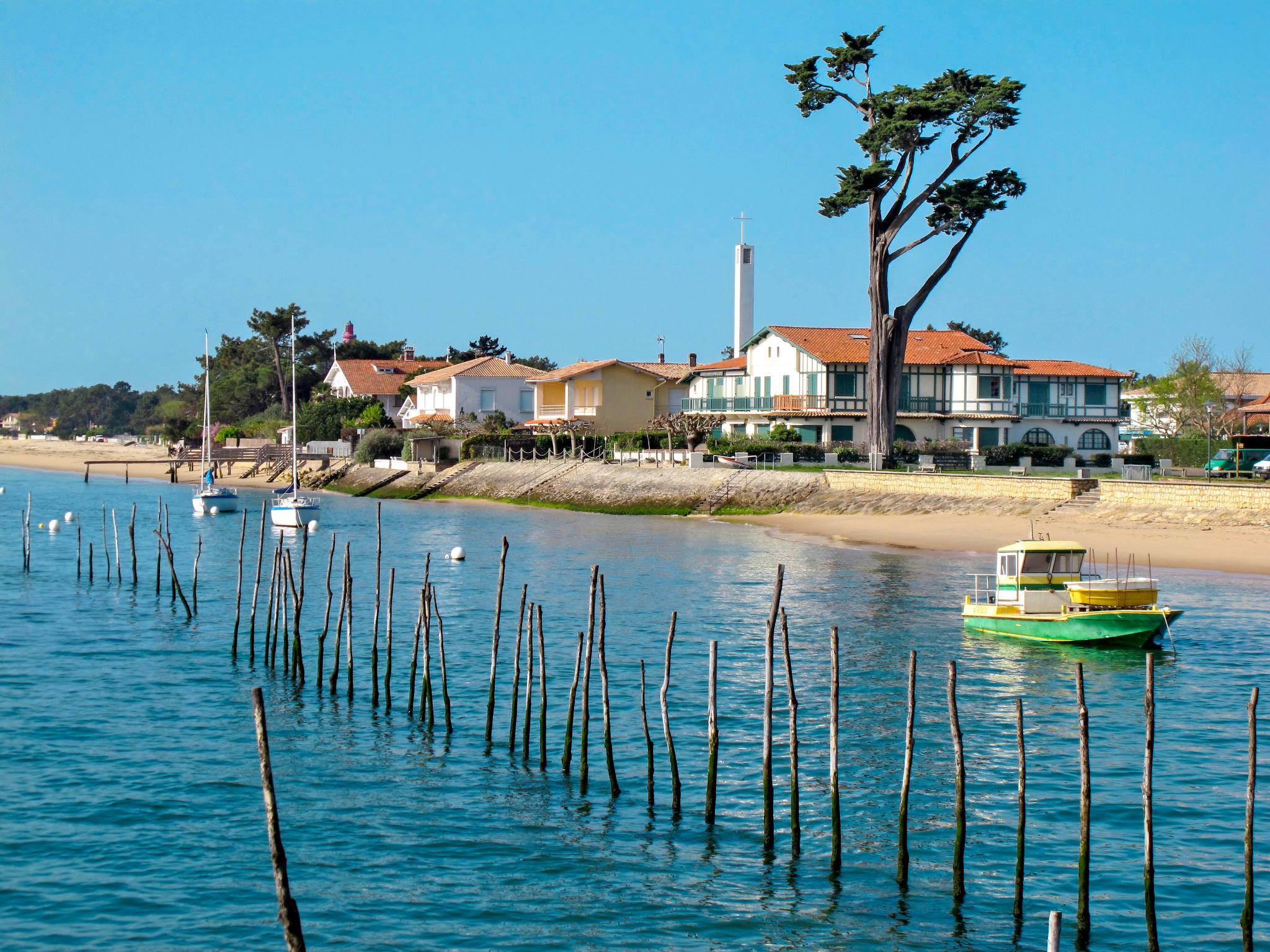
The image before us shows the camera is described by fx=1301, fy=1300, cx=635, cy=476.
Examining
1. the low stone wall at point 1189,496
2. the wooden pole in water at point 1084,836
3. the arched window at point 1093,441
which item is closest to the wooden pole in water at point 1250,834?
the wooden pole in water at point 1084,836

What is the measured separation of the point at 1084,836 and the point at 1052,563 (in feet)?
61.8

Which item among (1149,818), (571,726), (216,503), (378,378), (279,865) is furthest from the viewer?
(378,378)

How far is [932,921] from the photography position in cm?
1445

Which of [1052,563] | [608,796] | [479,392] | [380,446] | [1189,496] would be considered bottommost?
[608,796]

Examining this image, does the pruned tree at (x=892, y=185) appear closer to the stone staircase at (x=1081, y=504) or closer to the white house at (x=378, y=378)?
the stone staircase at (x=1081, y=504)

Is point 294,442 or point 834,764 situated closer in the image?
point 834,764

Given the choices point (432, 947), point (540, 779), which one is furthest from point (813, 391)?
point (432, 947)

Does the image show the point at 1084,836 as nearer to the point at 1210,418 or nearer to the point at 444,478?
the point at 444,478

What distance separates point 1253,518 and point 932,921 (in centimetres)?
3609

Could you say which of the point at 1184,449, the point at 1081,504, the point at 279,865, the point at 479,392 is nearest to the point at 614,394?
the point at 479,392

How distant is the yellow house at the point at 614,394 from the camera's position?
9556 cm

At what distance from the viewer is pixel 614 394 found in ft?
315

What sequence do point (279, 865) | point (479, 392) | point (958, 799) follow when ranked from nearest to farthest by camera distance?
point (279, 865)
point (958, 799)
point (479, 392)

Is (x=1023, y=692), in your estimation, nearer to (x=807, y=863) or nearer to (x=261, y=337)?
A: (x=807, y=863)
